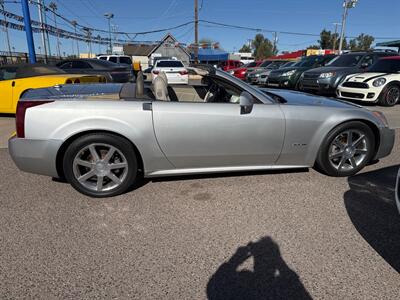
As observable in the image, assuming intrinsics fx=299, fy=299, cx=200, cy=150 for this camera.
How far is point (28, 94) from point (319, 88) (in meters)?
9.79

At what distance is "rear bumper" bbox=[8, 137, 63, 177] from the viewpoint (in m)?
3.00

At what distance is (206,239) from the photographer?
2545 millimetres

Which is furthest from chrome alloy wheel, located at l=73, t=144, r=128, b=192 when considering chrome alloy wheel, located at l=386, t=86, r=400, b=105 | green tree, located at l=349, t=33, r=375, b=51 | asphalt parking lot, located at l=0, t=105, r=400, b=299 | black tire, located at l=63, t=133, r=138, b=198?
green tree, located at l=349, t=33, r=375, b=51

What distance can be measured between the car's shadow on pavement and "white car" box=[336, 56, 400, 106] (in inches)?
228

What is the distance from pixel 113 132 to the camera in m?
3.06

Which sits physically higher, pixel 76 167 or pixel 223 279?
pixel 76 167

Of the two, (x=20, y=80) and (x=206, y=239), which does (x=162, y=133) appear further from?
(x=20, y=80)

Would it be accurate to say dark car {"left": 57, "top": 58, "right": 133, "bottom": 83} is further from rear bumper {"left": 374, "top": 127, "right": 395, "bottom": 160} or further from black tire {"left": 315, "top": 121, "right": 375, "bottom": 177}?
rear bumper {"left": 374, "top": 127, "right": 395, "bottom": 160}

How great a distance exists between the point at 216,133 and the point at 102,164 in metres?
1.25

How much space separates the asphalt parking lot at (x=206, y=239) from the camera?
6.68 feet

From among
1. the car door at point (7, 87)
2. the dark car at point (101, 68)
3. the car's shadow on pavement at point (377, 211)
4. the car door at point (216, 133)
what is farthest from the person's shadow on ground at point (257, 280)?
the dark car at point (101, 68)

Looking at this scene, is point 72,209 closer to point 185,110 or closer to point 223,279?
point 185,110

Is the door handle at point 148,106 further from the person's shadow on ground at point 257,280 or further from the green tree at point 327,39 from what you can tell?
the green tree at point 327,39

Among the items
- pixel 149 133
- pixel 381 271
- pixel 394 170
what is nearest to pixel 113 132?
pixel 149 133
